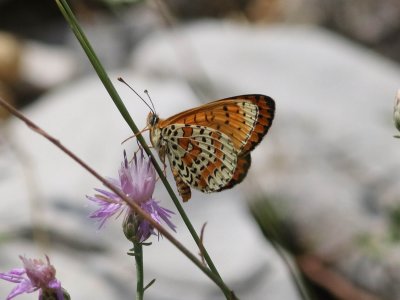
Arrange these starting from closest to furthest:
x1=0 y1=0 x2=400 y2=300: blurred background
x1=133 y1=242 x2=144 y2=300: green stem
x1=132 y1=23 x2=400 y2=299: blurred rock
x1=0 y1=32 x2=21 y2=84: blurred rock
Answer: x1=133 y1=242 x2=144 y2=300: green stem, x1=0 y1=0 x2=400 y2=300: blurred background, x1=132 y1=23 x2=400 y2=299: blurred rock, x1=0 y1=32 x2=21 y2=84: blurred rock

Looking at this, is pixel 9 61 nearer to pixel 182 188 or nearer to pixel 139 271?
pixel 182 188

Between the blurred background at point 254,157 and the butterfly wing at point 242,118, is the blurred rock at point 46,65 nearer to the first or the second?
the blurred background at point 254,157

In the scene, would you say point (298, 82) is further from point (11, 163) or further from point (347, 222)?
point (11, 163)

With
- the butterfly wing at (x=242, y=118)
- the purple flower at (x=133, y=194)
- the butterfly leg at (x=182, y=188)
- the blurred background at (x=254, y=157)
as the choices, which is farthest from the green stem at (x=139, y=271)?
the blurred background at (x=254, y=157)

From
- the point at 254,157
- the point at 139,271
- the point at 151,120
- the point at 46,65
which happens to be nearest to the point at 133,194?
the point at 139,271

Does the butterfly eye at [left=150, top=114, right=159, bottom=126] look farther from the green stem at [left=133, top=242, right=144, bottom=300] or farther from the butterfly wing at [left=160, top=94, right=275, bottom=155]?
the green stem at [left=133, top=242, right=144, bottom=300]

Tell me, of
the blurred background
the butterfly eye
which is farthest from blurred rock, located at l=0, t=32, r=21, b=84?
the butterfly eye
